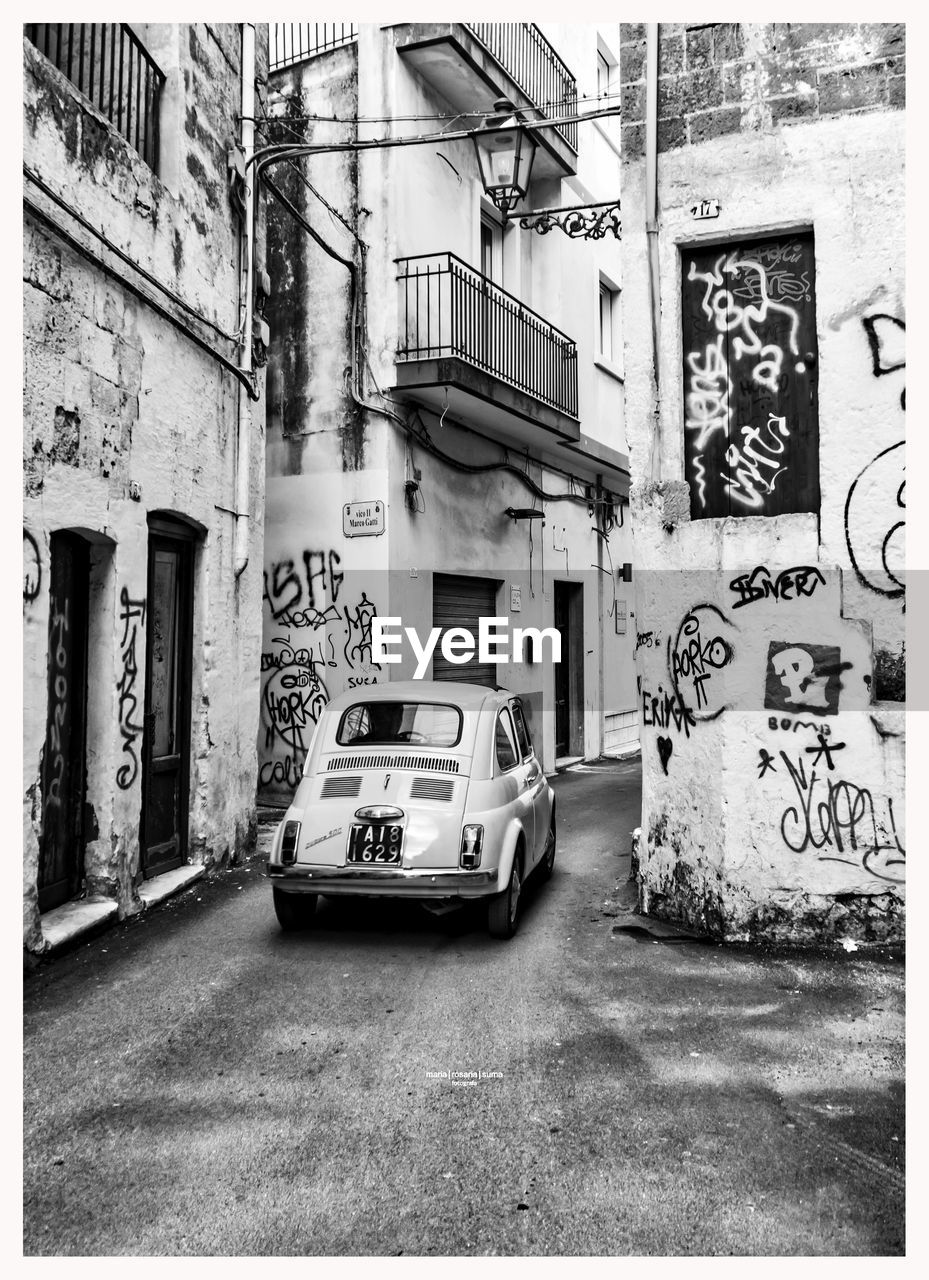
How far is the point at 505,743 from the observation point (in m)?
6.84

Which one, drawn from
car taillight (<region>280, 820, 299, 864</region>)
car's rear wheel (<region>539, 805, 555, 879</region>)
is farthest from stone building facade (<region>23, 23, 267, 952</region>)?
car's rear wheel (<region>539, 805, 555, 879</region>)

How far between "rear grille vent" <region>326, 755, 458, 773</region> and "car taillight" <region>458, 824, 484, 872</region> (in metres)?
0.50

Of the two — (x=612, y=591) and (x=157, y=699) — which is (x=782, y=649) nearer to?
(x=157, y=699)

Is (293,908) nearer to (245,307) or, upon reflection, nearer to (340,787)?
(340,787)

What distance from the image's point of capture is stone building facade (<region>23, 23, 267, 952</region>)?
555cm

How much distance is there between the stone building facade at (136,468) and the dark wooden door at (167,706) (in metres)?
0.02

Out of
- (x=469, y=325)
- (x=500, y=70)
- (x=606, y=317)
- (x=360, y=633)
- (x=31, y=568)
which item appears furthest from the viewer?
(x=606, y=317)

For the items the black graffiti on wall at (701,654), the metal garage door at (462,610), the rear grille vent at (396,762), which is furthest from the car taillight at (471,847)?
the metal garage door at (462,610)

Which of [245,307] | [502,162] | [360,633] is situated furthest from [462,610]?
[502,162]

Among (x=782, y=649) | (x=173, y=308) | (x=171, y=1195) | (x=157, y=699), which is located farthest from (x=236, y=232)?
(x=171, y=1195)

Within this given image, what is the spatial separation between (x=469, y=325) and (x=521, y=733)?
5.55 meters

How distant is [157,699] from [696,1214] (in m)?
5.40

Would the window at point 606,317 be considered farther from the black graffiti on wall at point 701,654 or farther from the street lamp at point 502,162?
the black graffiti on wall at point 701,654

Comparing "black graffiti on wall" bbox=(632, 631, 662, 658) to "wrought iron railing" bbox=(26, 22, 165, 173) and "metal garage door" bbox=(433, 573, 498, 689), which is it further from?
"metal garage door" bbox=(433, 573, 498, 689)
